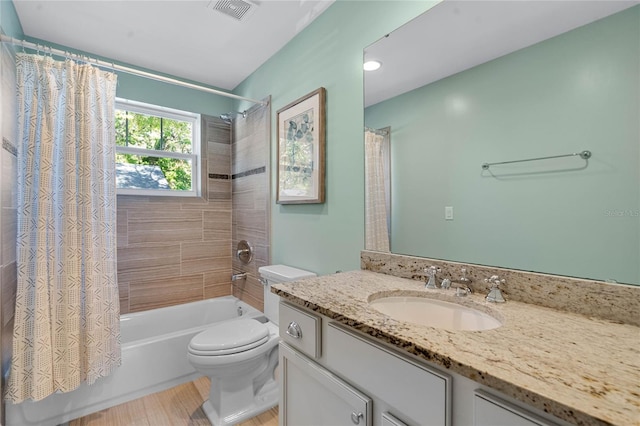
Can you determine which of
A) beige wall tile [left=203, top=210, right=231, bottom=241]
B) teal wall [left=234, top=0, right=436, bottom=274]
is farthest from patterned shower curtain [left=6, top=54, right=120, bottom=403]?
teal wall [left=234, top=0, right=436, bottom=274]

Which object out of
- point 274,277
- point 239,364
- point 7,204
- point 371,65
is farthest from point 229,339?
point 371,65

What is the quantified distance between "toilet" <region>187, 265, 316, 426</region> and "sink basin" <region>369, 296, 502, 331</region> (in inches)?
30.4

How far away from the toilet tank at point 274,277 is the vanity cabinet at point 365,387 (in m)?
0.68

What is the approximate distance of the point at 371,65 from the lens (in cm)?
146

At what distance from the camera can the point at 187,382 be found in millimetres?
2090

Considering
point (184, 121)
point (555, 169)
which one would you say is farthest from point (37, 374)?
point (555, 169)

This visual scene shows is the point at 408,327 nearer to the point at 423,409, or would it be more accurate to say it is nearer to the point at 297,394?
the point at 423,409

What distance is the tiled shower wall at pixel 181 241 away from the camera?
7.94 feet

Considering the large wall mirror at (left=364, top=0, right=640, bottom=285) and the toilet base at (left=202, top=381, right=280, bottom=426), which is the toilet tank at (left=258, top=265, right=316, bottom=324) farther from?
the large wall mirror at (left=364, top=0, right=640, bottom=285)

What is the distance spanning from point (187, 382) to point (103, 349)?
64cm

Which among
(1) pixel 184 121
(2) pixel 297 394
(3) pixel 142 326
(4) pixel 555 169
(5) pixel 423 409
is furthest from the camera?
(1) pixel 184 121

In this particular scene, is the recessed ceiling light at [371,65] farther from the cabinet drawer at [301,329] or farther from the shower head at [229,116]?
the shower head at [229,116]

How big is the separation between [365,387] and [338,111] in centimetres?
136

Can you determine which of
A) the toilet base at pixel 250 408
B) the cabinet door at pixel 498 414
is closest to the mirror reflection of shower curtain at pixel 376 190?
the cabinet door at pixel 498 414
